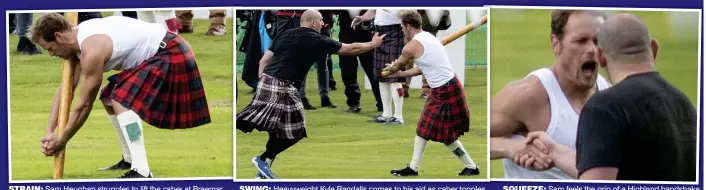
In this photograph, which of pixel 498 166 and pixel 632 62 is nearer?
pixel 632 62

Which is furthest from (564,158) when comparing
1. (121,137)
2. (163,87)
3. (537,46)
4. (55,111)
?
(55,111)

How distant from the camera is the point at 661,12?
9266 millimetres

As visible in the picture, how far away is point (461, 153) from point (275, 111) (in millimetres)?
1381

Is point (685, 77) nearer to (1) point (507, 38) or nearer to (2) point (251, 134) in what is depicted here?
(1) point (507, 38)

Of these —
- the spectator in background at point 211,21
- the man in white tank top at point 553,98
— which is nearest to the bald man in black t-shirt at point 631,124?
the man in white tank top at point 553,98

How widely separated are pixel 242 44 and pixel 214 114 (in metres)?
0.55

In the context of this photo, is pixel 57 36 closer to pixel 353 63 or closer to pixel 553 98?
pixel 353 63

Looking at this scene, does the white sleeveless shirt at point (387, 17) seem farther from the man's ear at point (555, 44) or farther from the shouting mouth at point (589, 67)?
the shouting mouth at point (589, 67)

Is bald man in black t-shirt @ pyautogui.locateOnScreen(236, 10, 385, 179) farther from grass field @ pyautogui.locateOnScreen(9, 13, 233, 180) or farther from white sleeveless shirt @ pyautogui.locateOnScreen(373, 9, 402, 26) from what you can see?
grass field @ pyautogui.locateOnScreen(9, 13, 233, 180)

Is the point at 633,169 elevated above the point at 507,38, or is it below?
below

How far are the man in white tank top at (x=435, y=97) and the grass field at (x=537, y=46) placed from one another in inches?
10.2

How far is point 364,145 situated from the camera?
9461mm

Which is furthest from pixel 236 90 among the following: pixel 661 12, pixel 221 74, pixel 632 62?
pixel 632 62

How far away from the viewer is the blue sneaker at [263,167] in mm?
9258
